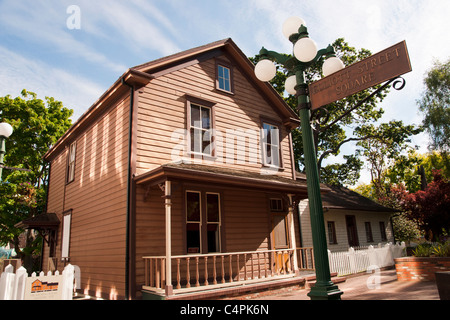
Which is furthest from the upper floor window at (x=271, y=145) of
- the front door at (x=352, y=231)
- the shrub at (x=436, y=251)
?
the front door at (x=352, y=231)

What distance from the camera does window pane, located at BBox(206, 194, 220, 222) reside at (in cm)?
1101

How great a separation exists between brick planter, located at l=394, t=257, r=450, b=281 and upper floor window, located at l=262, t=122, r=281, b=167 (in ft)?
19.6

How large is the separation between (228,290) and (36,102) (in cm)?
2230

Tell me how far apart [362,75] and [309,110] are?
88cm

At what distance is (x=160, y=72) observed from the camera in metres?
11.2

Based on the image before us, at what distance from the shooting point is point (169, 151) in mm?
10695

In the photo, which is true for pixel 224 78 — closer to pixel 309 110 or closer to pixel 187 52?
pixel 187 52

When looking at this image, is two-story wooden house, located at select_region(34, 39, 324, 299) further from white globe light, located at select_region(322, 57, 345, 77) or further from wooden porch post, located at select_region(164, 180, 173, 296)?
white globe light, located at select_region(322, 57, 345, 77)

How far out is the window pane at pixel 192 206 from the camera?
10516 mm

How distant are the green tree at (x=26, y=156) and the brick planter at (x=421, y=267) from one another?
2133 cm

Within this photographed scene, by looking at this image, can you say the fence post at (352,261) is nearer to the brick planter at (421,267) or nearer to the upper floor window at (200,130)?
the brick planter at (421,267)

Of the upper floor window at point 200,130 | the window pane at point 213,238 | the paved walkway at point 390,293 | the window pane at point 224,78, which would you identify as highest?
the window pane at point 224,78

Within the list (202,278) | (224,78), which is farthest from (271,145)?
(202,278)

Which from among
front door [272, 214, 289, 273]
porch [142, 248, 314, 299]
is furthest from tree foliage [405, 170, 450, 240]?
porch [142, 248, 314, 299]
